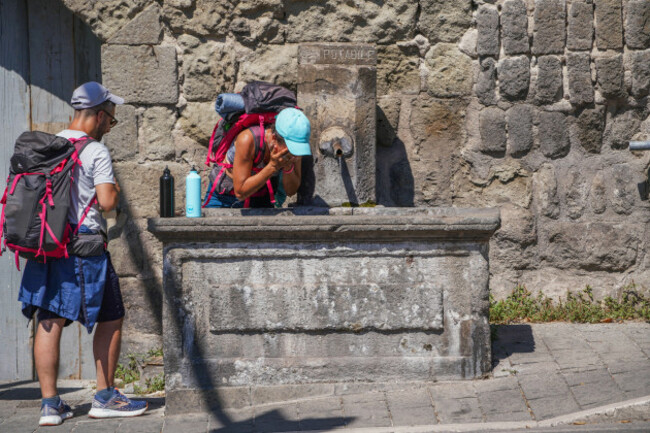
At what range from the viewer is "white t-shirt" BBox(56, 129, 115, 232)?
4.48 metres

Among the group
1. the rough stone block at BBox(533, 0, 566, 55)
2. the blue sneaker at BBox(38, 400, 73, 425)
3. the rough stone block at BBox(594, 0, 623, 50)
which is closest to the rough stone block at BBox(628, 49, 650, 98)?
the rough stone block at BBox(594, 0, 623, 50)

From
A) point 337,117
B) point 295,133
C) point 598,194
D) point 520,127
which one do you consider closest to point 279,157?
point 295,133

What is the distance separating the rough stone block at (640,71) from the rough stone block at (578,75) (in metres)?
0.31

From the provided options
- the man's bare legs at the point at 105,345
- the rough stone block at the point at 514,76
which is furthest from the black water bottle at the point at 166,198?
the rough stone block at the point at 514,76

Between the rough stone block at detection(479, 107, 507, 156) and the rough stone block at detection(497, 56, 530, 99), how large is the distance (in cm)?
14

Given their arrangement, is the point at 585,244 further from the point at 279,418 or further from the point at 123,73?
the point at 123,73

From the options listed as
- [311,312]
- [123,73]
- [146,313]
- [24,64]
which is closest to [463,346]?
[311,312]

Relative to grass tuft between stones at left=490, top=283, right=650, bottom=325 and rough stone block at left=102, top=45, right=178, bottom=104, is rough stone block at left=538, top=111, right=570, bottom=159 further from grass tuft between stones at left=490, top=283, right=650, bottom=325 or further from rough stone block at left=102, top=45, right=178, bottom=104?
rough stone block at left=102, top=45, right=178, bottom=104

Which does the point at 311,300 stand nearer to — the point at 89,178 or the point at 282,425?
the point at 282,425

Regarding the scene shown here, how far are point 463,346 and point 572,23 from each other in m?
2.53

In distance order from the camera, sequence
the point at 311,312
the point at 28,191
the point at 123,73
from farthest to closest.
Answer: the point at 123,73 → the point at 311,312 → the point at 28,191

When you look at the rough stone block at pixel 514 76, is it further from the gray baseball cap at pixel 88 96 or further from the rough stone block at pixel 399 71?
the gray baseball cap at pixel 88 96

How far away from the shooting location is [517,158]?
6008 mm

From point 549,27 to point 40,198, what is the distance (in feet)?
11.6
